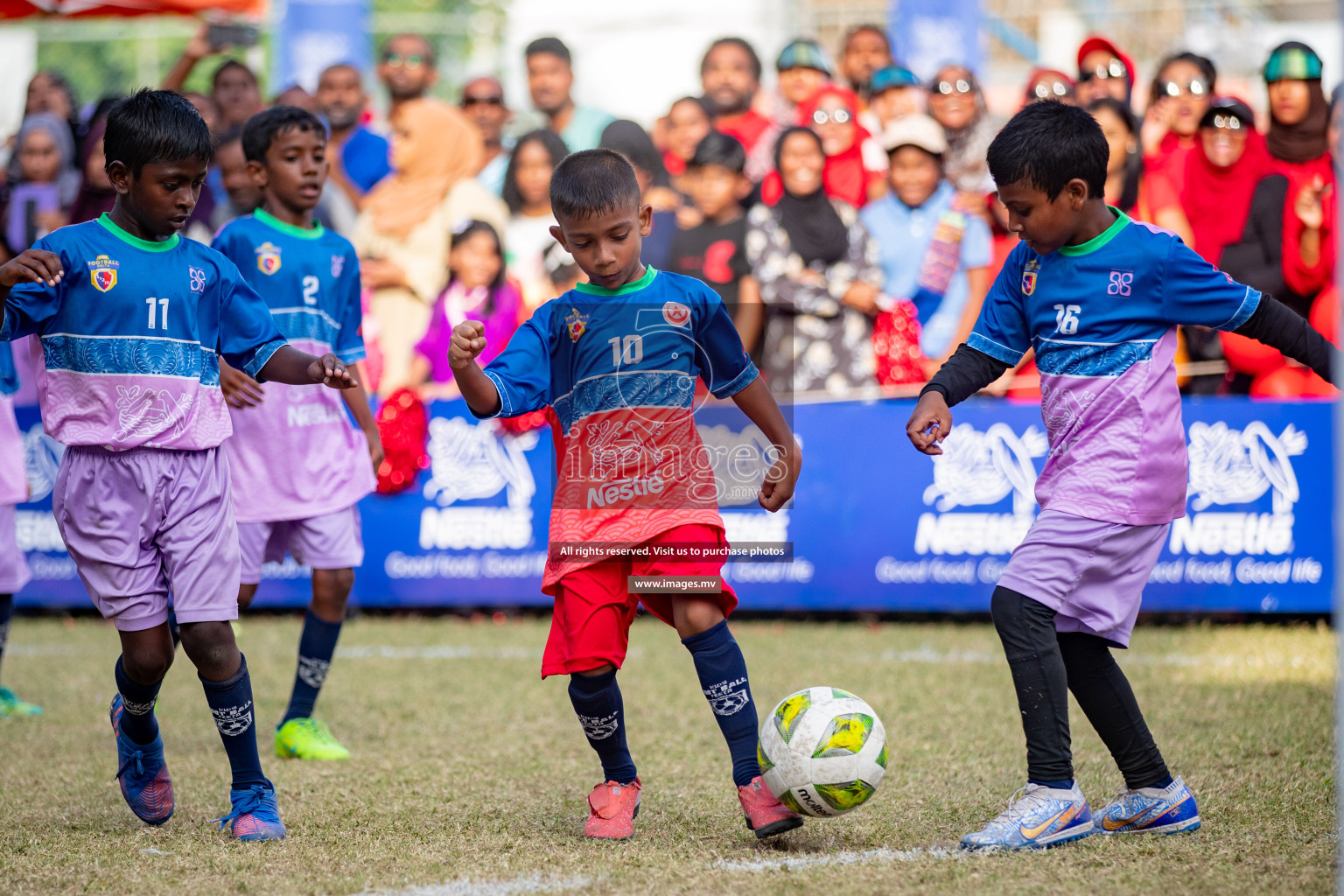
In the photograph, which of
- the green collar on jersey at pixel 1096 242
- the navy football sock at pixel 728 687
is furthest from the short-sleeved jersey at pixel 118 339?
the green collar on jersey at pixel 1096 242

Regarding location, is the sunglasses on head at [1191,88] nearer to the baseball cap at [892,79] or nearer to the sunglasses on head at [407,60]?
the baseball cap at [892,79]

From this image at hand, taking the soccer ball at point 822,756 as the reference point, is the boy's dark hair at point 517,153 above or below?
above

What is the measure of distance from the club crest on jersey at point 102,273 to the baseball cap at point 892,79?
6328mm

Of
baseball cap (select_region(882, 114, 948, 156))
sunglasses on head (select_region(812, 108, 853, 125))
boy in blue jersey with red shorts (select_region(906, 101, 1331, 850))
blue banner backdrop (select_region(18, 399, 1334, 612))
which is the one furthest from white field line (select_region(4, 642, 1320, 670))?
sunglasses on head (select_region(812, 108, 853, 125))

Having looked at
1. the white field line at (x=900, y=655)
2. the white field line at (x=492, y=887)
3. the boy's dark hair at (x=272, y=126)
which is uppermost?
the boy's dark hair at (x=272, y=126)

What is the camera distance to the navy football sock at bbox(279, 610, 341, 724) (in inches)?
195

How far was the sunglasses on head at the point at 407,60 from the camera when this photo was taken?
9516mm

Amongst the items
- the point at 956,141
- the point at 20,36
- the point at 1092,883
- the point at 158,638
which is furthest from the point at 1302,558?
the point at 20,36

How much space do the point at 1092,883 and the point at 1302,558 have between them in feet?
15.6

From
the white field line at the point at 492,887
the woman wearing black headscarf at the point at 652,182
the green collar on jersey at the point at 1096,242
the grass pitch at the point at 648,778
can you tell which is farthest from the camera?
the woman wearing black headscarf at the point at 652,182

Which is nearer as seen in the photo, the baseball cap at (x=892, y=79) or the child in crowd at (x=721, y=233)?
the child in crowd at (x=721, y=233)

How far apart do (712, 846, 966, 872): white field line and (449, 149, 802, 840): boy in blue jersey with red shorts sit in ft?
0.75

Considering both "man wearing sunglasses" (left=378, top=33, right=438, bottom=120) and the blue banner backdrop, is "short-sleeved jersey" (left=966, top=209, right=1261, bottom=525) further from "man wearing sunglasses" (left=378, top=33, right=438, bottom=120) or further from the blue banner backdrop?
"man wearing sunglasses" (left=378, top=33, right=438, bottom=120)

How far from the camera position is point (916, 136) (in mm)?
8266
